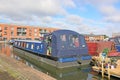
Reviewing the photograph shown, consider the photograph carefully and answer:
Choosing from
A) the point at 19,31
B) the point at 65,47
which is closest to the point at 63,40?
the point at 65,47

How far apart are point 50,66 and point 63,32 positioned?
3.62 m

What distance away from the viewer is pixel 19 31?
288 ft

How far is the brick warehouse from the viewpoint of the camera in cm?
8313

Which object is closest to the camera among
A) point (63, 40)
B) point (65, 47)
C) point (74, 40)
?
point (65, 47)

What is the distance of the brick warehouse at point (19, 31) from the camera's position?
8313cm

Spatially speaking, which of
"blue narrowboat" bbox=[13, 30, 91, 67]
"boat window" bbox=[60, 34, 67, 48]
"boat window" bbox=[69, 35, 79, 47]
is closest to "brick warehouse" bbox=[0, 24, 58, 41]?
"blue narrowboat" bbox=[13, 30, 91, 67]

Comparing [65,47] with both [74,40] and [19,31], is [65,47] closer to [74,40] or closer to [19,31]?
[74,40]

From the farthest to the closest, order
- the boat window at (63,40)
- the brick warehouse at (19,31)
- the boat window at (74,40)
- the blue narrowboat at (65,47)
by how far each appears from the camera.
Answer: the brick warehouse at (19,31) → the boat window at (74,40) → the boat window at (63,40) → the blue narrowboat at (65,47)

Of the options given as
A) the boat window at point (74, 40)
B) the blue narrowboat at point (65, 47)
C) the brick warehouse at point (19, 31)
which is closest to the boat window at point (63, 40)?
the blue narrowboat at point (65, 47)

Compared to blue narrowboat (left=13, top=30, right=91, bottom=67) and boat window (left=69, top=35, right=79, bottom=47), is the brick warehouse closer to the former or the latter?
blue narrowboat (left=13, top=30, right=91, bottom=67)

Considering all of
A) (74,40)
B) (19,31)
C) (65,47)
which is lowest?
(65,47)

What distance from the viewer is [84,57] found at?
1908cm

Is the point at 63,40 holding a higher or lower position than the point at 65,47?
higher

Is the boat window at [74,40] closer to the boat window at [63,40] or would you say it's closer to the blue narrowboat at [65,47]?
the blue narrowboat at [65,47]
